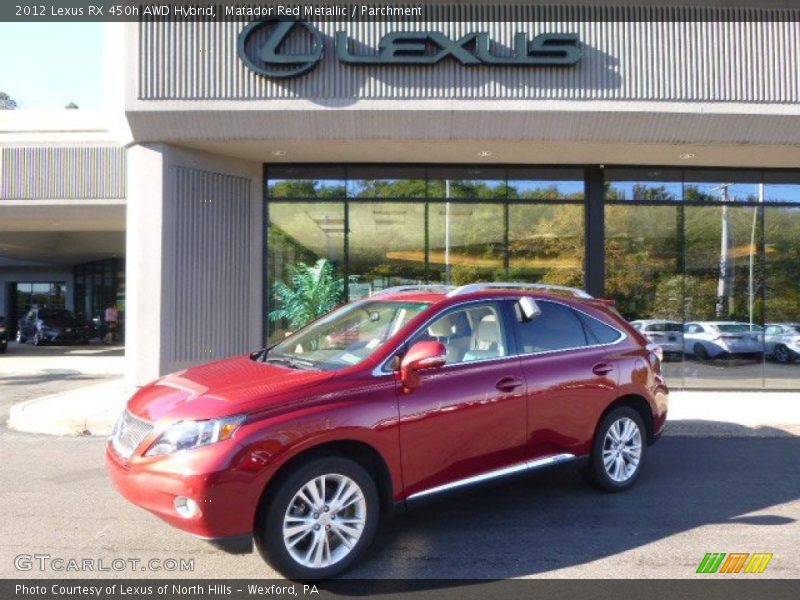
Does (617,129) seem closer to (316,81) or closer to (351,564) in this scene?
(316,81)

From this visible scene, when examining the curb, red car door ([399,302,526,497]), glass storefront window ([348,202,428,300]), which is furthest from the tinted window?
glass storefront window ([348,202,428,300])

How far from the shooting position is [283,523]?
13.0ft

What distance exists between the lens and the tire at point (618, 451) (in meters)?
5.75

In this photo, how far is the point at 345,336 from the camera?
209 inches

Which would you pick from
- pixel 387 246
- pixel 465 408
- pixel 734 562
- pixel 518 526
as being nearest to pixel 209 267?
pixel 387 246

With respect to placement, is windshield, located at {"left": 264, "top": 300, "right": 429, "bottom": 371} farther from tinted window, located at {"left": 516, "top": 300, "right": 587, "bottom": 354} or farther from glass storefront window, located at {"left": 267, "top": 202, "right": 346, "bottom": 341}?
glass storefront window, located at {"left": 267, "top": 202, "right": 346, "bottom": 341}

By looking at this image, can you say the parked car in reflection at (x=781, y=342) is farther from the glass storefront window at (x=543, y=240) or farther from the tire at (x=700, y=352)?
the glass storefront window at (x=543, y=240)

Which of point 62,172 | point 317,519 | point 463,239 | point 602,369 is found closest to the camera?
point 317,519

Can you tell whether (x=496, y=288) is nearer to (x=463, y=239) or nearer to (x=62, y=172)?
(x=463, y=239)

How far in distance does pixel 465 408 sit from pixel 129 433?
7.29ft

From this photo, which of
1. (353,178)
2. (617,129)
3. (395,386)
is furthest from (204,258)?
(395,386)

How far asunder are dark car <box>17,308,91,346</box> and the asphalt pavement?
75.5ft

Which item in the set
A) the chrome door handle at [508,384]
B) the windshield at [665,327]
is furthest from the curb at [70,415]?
the windshield at [665,327]

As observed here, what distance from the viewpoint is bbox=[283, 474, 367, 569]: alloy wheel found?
4035 millimetres
